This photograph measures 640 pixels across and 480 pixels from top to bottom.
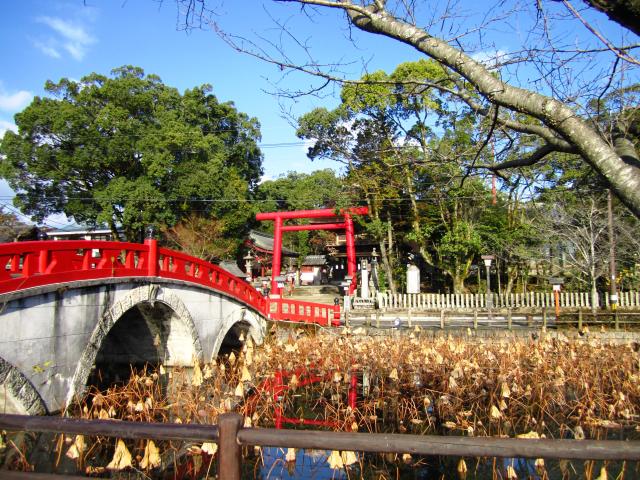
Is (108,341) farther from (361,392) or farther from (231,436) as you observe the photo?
(231,436)

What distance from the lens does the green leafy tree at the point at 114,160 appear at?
23.6m

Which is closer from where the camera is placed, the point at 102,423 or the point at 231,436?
the point at 231,436

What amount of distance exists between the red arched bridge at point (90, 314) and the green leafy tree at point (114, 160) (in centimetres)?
1215

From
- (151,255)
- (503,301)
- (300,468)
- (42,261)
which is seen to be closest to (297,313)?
(151,255)

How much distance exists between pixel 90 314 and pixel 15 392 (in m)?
1.99

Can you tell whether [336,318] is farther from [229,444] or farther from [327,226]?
[229,444]

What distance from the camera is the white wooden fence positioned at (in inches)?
741

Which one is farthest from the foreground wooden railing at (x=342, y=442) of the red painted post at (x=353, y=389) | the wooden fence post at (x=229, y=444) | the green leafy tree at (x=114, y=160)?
the green leafy tree at (x=114, y=160)

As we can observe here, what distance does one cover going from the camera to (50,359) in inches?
291

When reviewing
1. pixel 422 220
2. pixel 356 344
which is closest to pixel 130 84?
pixel 422 220

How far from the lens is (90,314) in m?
8.40

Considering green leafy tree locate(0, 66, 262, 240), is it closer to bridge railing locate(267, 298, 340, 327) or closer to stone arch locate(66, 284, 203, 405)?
Result: bridge railing locate(267, 298, 340, 327)

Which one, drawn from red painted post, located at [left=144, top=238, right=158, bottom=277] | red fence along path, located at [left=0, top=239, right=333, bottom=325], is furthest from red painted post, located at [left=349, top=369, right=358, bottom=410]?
red painted post, located at [left=144, top=238, right=158, bottom=277]

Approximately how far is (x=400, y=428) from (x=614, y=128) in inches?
209
